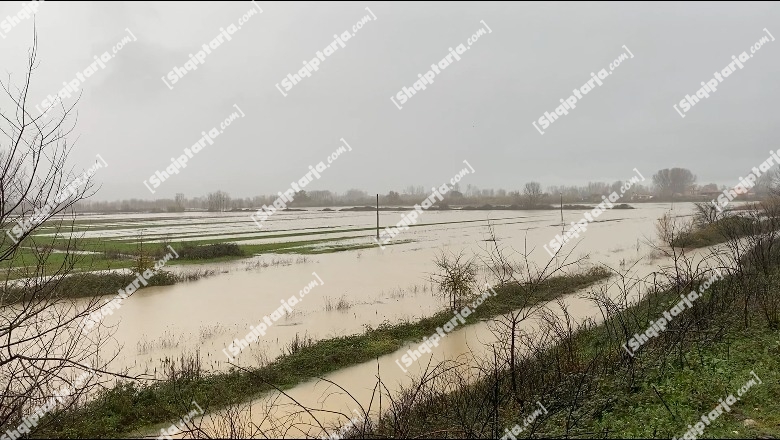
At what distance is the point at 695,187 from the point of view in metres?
122

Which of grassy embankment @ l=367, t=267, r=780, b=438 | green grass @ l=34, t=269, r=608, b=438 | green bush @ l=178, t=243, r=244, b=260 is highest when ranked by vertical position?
green bush @ l=178, t=243, r=244, b=260

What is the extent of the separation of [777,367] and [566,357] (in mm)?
2544

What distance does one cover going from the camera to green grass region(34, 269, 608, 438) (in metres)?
6.42

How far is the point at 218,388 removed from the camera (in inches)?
308

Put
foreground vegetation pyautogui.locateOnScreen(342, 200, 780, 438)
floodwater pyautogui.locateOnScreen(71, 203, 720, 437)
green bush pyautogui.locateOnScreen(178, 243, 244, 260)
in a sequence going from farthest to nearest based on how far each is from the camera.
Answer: green bush pyautogui.locateOnScreen(178, 243, 244, 260), floodwater pyautogui.locateOnScreen(71, 203, 720, 437), foreground vegetation pyautogui.locateOnScreen(342, 200, 780, 438)

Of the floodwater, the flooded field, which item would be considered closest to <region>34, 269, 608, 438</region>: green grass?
the floodwater

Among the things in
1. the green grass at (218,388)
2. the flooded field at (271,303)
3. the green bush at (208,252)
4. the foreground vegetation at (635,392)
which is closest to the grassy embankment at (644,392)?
the foreground vegetation at (635,392)

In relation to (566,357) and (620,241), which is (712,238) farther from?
(566,357)

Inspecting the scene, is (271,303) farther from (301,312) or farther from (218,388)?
(218,388)

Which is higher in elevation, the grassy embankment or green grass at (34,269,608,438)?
green grass at (34,269,608,438)

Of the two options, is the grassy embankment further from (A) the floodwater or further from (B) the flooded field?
(B) the flooded field

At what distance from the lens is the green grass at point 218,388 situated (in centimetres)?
642

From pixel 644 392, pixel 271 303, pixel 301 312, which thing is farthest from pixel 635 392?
pixel 271 303

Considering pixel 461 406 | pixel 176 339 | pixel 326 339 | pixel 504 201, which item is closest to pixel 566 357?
pixel 461 406
